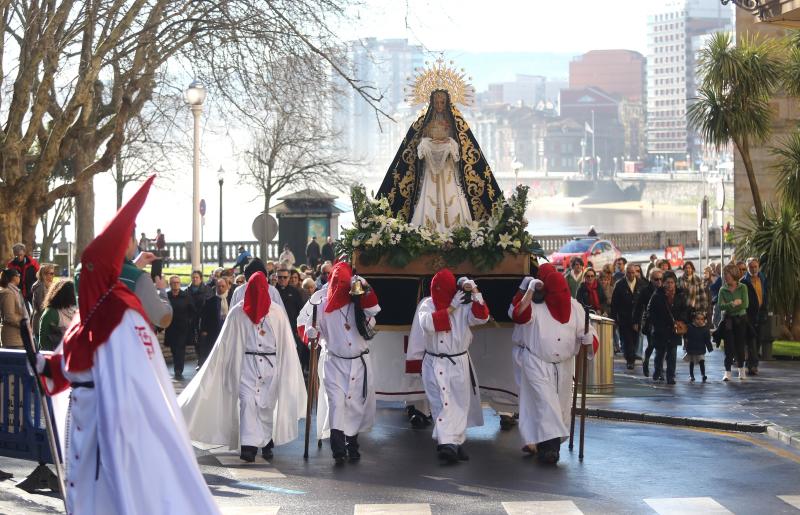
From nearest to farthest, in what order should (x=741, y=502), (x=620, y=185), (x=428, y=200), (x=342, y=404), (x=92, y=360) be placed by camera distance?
(x=92, y=360), (x=741, y=502), (x=342, y=404), (x=428, y=200), (x=620, y=185)

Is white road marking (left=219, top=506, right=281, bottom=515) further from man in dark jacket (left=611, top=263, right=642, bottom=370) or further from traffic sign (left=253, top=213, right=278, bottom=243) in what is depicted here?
traffic sign (left=253, top=213, right=278, bottom=243)

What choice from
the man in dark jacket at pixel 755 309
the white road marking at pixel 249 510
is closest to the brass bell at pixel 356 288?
the white road marking at pixel 249 510

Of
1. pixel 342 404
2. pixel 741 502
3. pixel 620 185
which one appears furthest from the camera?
pixel 620 185

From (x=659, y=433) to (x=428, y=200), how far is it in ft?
12.4

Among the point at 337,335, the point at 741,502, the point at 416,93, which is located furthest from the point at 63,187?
the point at 741,502

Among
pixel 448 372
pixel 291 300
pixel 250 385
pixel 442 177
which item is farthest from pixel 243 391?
pixel 291 300

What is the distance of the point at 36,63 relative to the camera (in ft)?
65.2

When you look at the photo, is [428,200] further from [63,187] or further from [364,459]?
[63,187]

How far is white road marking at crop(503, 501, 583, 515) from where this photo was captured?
10.8 metres

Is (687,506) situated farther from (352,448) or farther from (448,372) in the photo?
(352,448)

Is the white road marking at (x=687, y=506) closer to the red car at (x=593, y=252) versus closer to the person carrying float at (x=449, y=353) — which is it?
the person carrying float at (x=449, y=353)

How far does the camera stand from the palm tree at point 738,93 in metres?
27.5

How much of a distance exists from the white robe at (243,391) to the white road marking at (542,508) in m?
3.24

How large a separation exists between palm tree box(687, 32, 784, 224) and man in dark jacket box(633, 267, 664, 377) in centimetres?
667
